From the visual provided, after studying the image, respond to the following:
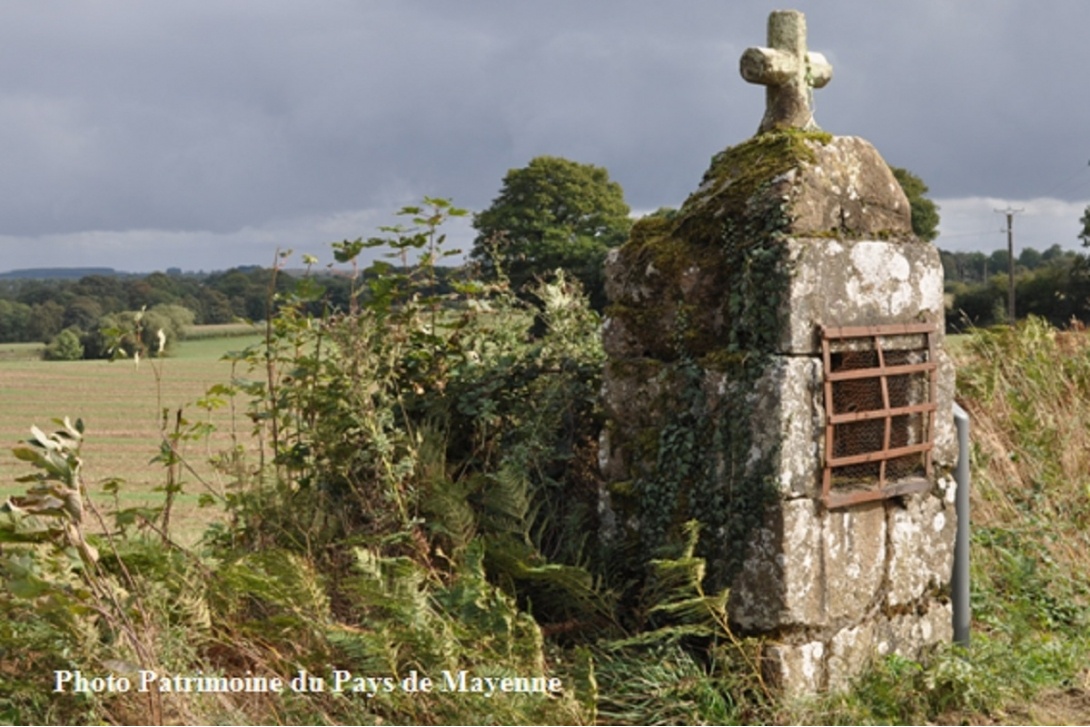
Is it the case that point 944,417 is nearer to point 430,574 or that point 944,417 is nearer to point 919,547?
point 919,547

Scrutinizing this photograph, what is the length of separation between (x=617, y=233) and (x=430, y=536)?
45.8 m

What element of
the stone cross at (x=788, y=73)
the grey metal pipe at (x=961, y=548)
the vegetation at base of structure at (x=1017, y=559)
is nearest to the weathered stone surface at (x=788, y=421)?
the vegetation at base of structure at (x=1017, y=559)

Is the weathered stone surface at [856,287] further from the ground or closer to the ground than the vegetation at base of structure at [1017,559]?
further from the ground

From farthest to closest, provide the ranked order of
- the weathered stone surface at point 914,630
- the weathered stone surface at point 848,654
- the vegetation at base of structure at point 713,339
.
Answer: the weathered stone surface at point 914,630 < the weathered stone surface at point 848,654 < the vegetation at base of structure at point 713,339

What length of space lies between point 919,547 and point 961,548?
15.0 inches

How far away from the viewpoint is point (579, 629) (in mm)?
5070

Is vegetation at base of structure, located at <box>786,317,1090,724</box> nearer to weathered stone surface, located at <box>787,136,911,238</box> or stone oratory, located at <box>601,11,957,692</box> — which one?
stone oratory, located at <box>601,11,957,692</box>

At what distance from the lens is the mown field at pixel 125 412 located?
13.2 meters

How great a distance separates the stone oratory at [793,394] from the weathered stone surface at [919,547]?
0.01m

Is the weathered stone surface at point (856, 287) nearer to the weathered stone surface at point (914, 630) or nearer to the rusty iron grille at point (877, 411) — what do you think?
the rusty iron grille at point (877, 411)

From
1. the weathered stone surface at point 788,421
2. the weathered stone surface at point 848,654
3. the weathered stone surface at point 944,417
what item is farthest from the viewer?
the weathered stone surface at point 944,417

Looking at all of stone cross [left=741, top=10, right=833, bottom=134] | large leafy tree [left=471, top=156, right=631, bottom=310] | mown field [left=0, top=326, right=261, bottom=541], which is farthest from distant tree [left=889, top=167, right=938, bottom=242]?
stone cross [left=741, top=10, right=833, bottom=134]

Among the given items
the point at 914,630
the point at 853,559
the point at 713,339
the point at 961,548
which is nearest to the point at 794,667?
the point at 853,559

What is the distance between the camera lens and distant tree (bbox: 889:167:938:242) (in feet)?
141
